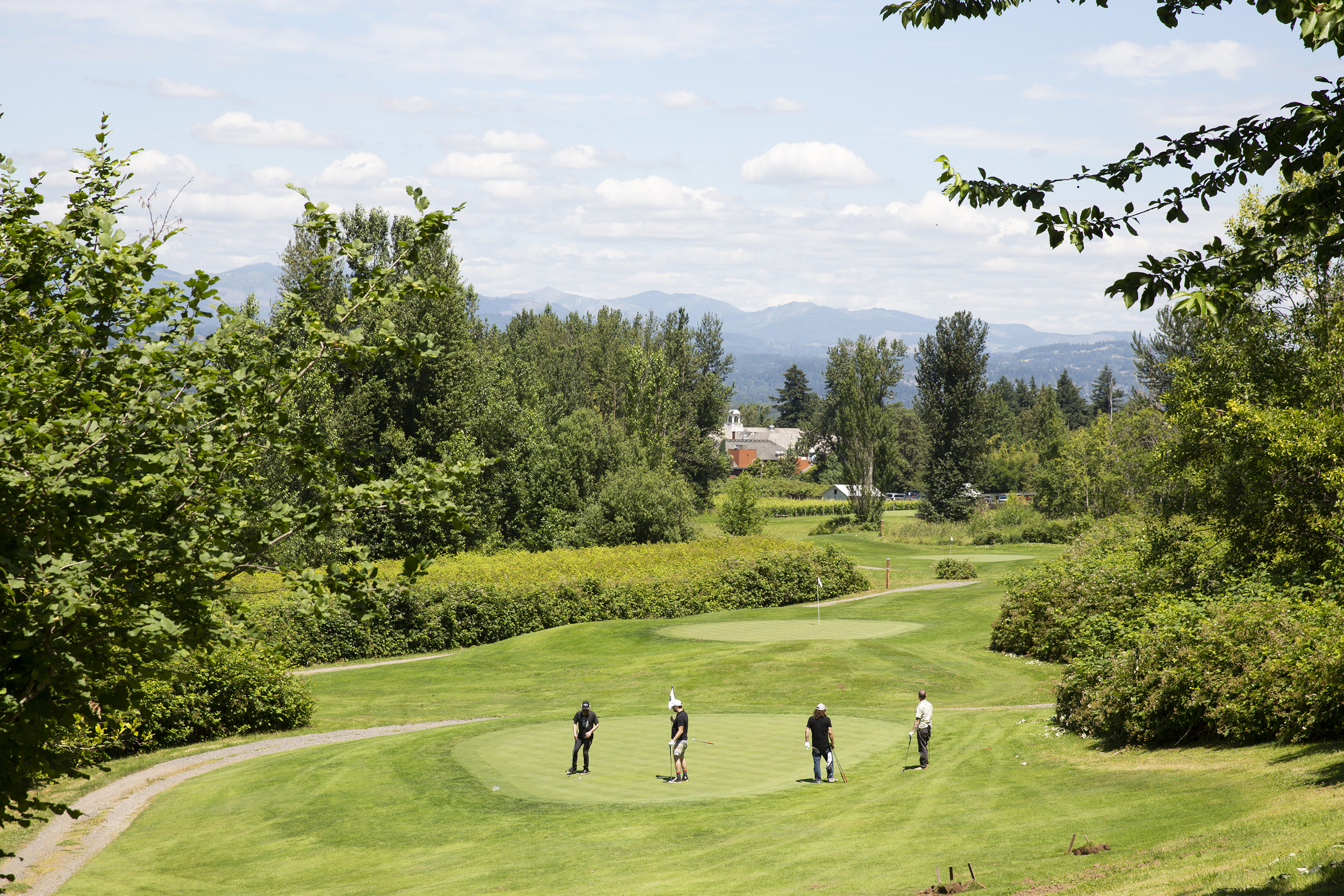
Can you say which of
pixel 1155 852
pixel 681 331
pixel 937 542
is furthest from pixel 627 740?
pixel 681 331

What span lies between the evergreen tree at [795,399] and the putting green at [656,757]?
15823 cm

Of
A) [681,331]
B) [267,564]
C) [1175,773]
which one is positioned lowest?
[1175,773]

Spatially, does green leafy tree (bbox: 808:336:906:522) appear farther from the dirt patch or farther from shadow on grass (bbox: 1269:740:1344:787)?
the dirt patch

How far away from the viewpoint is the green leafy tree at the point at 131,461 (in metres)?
6.81

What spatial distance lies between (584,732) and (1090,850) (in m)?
9.98

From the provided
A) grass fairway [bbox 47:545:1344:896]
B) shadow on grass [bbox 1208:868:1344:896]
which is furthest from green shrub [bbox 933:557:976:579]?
shadow on grass [bbox 1208:868:1344:896]

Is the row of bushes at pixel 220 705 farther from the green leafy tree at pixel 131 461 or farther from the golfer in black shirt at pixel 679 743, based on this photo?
the green leafy tree at pixel 131 461

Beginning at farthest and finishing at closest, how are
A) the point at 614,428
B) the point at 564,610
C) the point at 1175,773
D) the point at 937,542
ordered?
the point at 937,542 < the point at 614,428 < the point at 564,610 < the point at 1175,773

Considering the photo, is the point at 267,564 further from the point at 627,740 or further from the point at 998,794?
the point at 627,740

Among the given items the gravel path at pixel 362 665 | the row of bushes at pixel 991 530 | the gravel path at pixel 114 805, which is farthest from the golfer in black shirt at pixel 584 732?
the row of bushes at pixel 991 530

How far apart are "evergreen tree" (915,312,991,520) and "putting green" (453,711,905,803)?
5753 centimetres

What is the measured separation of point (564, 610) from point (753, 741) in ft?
76.8

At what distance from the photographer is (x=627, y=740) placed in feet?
76.5

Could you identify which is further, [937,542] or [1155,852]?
[937,542]
